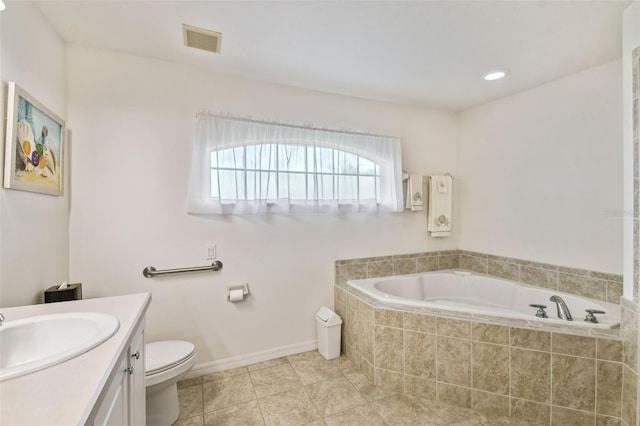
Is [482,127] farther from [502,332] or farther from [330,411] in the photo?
[330,411]

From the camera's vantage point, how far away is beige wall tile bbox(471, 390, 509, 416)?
1.75 m

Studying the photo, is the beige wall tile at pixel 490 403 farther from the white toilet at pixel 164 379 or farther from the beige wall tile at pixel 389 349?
the white toilet at pixel 164 379

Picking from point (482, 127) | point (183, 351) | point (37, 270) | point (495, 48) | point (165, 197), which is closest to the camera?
point (37, 270)

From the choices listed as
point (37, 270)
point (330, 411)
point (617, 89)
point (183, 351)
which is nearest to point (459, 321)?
point (330, 411)

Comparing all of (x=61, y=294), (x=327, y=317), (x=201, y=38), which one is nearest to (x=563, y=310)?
(x=327, y=317)

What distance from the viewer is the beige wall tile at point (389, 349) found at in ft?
6.52

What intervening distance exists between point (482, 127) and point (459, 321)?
2143mm

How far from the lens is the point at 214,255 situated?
220 centimetres

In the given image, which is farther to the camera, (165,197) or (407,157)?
(407,157)

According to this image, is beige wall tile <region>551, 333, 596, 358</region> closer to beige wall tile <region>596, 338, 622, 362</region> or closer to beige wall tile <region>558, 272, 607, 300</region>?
beige wall tile <region>596, 338, 622, 362</region>

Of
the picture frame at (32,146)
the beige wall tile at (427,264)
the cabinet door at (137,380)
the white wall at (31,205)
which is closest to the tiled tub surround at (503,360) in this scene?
the beige wall tile at (427,264)

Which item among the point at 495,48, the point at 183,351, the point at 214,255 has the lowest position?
the point at 183,351

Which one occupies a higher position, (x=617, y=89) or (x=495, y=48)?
(x=495, y=48)

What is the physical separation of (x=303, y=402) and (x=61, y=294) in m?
1.60
